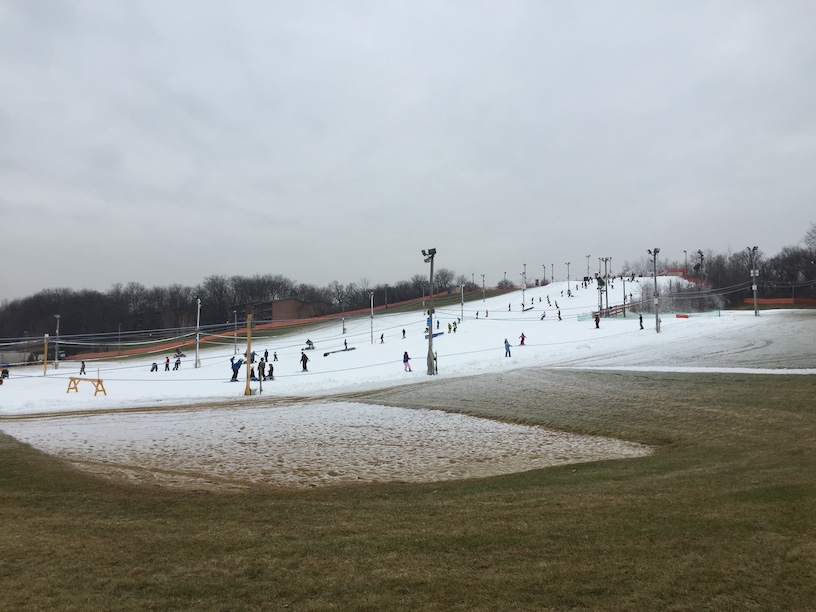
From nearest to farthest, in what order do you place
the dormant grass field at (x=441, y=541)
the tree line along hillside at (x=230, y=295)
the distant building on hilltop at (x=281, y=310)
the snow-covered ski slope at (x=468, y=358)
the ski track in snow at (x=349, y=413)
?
the dormant grass field at (x=441, y=541), the ski track in snow at (x=349, y=413), the snow-covered ski slope at (x=468, y=358), the tree line along hillside at (x=230, y=295), the distant building on hilltop at (x=281, y=310)

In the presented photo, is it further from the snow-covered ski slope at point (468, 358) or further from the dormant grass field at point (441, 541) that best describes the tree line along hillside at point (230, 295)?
the dormant grass field at point (441, 541)

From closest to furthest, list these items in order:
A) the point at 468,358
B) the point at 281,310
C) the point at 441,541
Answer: the point at 441,541 → the point at 468,358 → the point at 281,310

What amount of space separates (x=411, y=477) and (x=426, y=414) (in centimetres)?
1107

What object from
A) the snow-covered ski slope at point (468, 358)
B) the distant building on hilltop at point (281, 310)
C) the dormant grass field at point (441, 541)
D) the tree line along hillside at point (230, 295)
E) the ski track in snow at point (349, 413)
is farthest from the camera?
the distant building on hilltop at point (281, 310)

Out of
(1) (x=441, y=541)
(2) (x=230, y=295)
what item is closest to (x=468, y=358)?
(1) (x=441, y=541)

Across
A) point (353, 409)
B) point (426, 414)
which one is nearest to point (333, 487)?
point (426, 414)

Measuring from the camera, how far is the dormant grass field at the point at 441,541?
4.59m

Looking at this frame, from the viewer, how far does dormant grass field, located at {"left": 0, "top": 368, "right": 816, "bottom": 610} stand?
4.59 meters

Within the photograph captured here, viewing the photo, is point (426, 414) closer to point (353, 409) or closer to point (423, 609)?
point (353, 409)

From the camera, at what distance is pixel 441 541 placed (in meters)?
5.97

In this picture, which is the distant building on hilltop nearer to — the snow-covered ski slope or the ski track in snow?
the snow-covered ski slope

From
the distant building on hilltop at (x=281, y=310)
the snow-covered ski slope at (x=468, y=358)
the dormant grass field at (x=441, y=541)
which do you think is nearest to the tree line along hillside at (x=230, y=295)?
the distant building on hilltop at (x=281, y=310)

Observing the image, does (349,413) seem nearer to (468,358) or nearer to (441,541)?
(441,541)

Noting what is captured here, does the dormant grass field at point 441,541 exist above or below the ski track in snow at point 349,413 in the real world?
above
